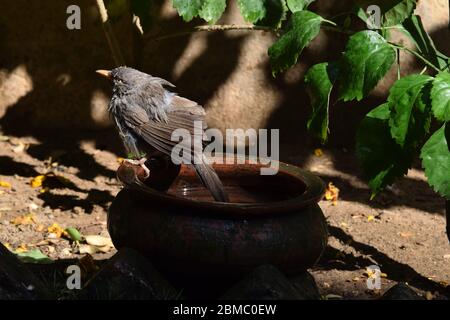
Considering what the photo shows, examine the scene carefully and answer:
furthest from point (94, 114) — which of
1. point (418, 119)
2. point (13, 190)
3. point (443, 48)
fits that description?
point (418, 119)

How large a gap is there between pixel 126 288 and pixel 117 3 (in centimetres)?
238

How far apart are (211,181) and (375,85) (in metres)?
0.96

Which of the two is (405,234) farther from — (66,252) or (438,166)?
(66,252)

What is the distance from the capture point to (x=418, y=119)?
4035 millimetres

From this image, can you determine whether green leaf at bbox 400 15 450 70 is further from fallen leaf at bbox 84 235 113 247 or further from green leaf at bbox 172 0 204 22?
fallen leaf at bbox 84 235 113 247

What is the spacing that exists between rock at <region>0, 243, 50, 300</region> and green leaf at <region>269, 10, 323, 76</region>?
170 centimetres

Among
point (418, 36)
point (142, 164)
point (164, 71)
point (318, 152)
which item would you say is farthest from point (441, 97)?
point (164, 71)

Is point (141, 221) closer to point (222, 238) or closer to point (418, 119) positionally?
point (222, 238)

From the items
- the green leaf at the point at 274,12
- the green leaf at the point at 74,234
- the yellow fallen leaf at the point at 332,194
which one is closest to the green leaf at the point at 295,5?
the green leaf at the point at 274,12

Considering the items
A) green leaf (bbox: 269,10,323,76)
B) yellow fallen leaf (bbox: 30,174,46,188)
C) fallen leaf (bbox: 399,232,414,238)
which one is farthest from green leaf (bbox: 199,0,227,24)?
yellow fallen leaf (bbox: 30,174,46,188)

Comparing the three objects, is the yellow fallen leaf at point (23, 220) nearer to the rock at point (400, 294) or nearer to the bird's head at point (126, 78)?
the bird's head at point (126, 78)

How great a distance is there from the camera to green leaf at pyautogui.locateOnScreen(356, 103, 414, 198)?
4219 mm

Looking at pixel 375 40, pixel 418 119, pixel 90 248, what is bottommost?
pixel 90 248

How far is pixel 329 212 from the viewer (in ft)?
19.6
